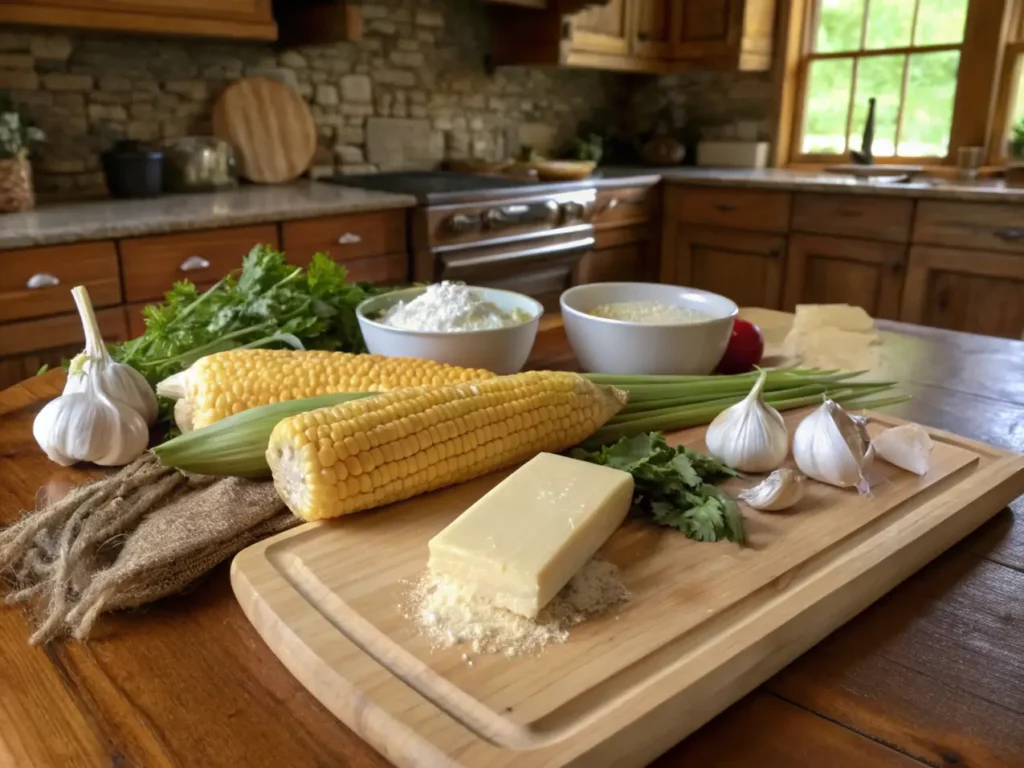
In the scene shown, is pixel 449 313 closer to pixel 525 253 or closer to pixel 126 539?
pixel 126 539

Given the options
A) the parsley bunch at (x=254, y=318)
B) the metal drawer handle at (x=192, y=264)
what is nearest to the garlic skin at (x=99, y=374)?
the parsley bunch at (x=254, y=318)

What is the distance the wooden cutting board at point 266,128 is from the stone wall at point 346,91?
0.20 feet

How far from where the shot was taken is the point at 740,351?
4.00 ft

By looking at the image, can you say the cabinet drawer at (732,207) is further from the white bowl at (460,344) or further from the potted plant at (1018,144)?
the white bowl at (460,344)

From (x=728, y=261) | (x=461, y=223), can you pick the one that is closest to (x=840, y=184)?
(x=728, y=261)

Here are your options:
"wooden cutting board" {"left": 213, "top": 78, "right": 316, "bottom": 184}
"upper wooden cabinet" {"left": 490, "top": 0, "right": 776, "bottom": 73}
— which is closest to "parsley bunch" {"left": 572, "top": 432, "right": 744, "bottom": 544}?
"wooden cutting board" {"left": 213, "top": 78, "right": 316, "bottom": 184}

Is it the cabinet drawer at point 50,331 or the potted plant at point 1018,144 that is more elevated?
the potted plant at point 1018,144

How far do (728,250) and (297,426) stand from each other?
3134mm

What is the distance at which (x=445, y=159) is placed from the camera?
3.68 metres

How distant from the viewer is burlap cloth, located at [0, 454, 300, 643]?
0.63m

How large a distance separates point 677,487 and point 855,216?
279cm

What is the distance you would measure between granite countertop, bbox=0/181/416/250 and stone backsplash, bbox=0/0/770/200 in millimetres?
324

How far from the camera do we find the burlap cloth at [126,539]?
0.63 metres

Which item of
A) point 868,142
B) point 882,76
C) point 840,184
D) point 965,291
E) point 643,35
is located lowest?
point 965,291
